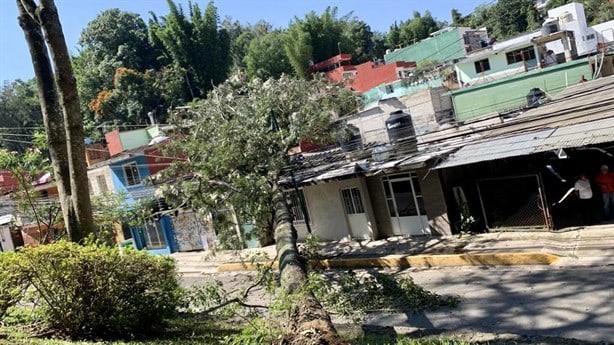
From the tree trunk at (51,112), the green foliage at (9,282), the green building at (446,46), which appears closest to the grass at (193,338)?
the green foliage at (9,282)

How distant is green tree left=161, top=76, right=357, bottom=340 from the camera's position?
50.6ft

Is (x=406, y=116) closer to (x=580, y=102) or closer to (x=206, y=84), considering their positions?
(x=580, y=102)

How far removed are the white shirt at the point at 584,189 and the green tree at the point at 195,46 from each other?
36896 mm

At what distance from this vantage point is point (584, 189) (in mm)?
12805

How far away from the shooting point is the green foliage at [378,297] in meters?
9.97

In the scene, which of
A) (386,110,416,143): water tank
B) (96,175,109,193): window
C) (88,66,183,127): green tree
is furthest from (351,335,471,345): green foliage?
(88,66,183,127): green tree

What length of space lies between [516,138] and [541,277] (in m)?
Result: 4.73

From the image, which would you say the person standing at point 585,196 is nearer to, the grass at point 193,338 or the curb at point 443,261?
the curb at point 443,261

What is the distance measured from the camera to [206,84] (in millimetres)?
45594

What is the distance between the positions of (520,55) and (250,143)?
23.2 meters

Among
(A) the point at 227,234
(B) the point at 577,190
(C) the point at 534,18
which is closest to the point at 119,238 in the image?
(A) the point at 227,234

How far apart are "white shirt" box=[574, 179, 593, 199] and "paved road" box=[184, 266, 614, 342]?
2.92 metres

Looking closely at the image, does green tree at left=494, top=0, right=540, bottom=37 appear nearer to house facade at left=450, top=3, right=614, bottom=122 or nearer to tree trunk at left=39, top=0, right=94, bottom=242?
house facade at left=450, top=3, right=614, bottom=122

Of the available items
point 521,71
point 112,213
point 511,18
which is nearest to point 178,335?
point 112,213
